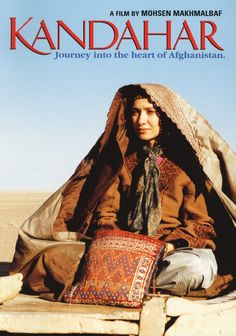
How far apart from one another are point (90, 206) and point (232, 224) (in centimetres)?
120

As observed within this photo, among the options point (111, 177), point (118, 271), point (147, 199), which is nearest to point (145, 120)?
point (111, 177)

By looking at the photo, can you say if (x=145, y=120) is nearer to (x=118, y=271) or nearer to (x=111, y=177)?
(x=111, y=177)

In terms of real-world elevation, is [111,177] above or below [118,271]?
above

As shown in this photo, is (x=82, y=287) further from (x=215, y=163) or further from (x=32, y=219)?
(x=215, y=163)

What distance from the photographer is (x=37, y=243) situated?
5867mm

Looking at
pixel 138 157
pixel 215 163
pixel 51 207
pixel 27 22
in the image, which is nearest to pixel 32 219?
pixel 51 207

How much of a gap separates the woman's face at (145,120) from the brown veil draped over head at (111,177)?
99mm

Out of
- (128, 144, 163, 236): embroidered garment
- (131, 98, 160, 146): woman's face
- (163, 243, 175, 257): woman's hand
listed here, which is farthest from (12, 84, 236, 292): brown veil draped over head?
(163, 243, 175, 257): woman's hand

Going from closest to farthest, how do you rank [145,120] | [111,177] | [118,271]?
[118,271] < [145,120] < [111,177]

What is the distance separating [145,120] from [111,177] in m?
0.57

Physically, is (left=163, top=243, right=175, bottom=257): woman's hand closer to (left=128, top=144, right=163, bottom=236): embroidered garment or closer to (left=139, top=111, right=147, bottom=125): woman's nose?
(left=128, top=144, right=163, bottom=236): embroidered garment

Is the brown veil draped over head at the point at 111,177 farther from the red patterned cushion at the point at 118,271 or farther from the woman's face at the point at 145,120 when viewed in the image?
the red patterned cushion at the point at 118,271

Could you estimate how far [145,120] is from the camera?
5910mm

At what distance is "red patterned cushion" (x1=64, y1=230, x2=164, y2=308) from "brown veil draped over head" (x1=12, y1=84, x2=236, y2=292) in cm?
64
